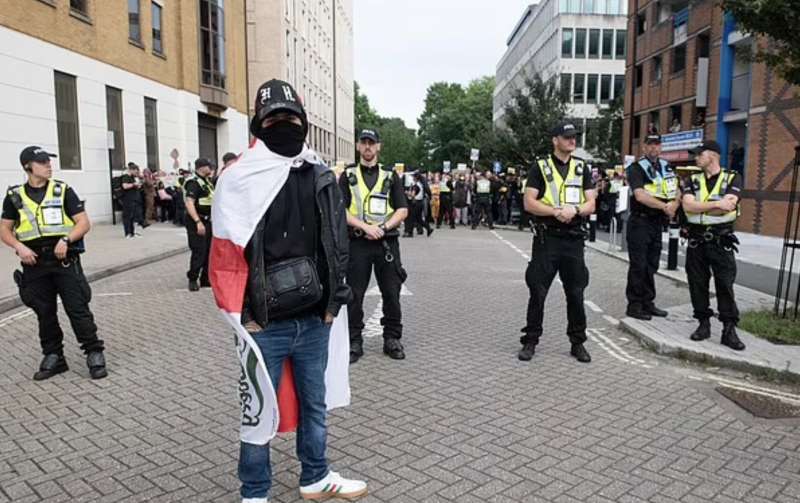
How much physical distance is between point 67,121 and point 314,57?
140 ft

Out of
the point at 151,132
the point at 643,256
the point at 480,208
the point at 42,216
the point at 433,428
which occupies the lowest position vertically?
the point at 433,428

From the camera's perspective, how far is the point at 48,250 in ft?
18.3

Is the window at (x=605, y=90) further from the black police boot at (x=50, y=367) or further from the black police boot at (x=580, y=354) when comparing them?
the black police boot at (x=50, y=367)

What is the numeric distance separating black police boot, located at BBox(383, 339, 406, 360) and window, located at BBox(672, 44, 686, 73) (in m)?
27.9

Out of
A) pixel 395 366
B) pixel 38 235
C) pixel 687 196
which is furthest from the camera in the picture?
pixel 687 196

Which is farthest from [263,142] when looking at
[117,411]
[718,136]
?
[718,136]

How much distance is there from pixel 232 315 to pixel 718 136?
24177mm

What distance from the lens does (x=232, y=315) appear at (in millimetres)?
2943

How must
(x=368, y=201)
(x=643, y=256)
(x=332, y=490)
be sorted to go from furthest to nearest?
(x=643, y=256) → (x=368, y=201) → (x=332, y=490)

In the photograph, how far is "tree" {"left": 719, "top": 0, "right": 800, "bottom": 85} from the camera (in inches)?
257

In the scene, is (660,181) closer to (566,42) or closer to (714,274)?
(714,274)

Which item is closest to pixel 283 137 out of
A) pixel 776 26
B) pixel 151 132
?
pixel 776 26

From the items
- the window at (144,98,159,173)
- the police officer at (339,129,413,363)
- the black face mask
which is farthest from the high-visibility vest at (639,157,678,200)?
the window at (144,98,159,173)

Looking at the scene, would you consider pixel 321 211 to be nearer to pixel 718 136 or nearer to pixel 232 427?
pixel 232 427
